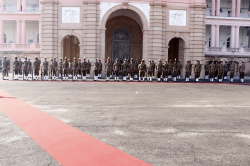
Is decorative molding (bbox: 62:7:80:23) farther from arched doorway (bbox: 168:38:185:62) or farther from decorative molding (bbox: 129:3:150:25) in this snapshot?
arched doorway (bbox: 168:38:185:62)

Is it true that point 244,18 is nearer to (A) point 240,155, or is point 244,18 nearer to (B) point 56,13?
(B) point 56,13

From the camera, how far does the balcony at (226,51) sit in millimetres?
35281

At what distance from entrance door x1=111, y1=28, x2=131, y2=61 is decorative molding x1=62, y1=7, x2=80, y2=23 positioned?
7.23 meters

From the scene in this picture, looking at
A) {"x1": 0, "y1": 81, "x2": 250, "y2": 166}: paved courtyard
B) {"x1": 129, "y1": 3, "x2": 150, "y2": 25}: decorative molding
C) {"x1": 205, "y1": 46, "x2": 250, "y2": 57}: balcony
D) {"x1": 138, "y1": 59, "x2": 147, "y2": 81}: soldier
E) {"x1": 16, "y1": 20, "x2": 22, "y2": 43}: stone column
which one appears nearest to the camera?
{"x1": 0, "y1": 81, "x2": 250, "y2": 166}: paved courtyard

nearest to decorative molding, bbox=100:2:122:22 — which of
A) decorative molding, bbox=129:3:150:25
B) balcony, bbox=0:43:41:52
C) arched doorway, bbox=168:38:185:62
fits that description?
decorative molding, bbox=129:3:150:25

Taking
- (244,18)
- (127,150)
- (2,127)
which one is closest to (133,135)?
(127,150)

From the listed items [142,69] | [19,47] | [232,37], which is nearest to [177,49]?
[142,69]

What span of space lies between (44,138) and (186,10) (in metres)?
23.4

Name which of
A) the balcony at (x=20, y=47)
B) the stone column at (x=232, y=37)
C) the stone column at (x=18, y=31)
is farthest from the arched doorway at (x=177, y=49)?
the stone column at (x=18, y=31)

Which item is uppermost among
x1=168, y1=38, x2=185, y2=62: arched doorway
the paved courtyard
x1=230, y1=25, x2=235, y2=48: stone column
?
x1=230, y1=25, x2=235, y2=48: stone column

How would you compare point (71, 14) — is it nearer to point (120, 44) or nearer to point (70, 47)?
point (70, 47)

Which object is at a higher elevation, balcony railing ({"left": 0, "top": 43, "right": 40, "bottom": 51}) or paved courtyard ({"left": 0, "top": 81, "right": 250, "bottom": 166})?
balcony railing ({"left": 0, "top": 43, "right": 40, "bottom": 51})

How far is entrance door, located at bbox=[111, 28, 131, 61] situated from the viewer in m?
31.1

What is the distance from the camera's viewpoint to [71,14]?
80.9ft
